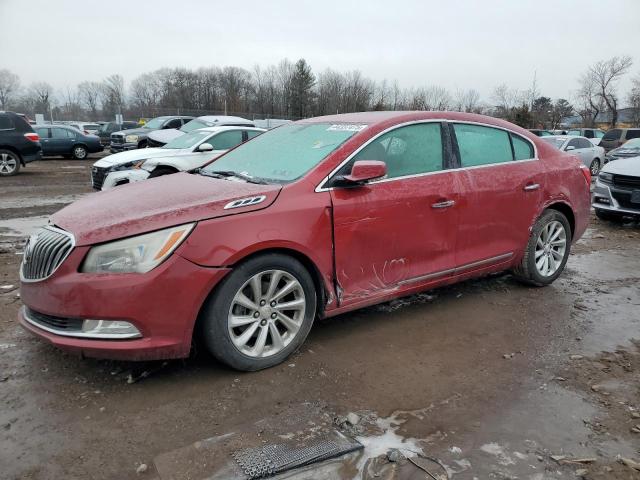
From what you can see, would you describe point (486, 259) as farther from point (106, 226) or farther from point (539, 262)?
point (106, 226)

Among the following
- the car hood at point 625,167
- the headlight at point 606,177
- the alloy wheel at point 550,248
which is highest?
the car hood at point 625,167

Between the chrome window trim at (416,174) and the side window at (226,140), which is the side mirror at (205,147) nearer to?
the side window at (226,140)

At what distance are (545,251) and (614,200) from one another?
4.20 m

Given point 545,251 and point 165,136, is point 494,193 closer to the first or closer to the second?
point 545,251

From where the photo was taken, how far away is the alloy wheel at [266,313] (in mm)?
3119

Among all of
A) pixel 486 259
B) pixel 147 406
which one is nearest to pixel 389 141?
pixel 486 259

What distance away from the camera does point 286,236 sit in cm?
319

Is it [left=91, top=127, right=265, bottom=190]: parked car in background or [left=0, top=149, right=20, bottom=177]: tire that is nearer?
[left=91, top=127, right=265, bottom=190]: parked car in background

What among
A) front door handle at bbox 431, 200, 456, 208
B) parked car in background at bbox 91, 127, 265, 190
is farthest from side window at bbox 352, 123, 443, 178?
parked car in background at bbox 91, 127, 265, 190

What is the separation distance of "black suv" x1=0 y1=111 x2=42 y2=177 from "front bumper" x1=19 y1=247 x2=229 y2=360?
1372 centimetres

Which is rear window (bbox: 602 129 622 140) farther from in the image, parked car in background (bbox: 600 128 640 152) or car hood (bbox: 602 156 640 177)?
car hood (bbox: 602 156 640 177)

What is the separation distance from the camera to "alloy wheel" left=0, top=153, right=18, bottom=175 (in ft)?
47.6

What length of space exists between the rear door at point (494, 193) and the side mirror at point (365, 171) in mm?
991

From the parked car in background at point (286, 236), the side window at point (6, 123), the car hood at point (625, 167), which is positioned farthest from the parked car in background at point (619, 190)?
the side window at point (6, 123)
